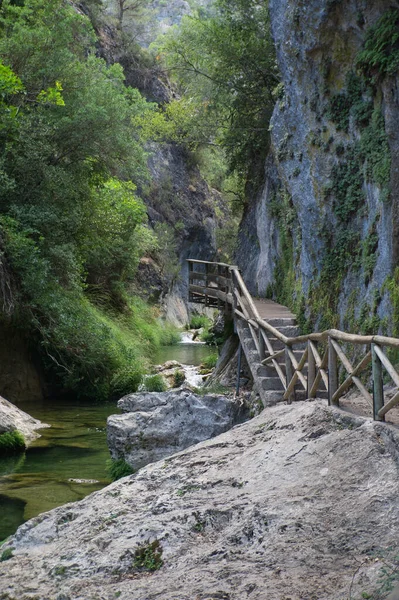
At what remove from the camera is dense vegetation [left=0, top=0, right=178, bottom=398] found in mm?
17156

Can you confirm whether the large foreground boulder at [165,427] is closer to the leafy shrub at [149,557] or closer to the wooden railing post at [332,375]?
the wooden railing post at [332,375]

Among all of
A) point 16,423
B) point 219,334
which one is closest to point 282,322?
point 16,423

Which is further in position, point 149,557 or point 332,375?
point 332,375

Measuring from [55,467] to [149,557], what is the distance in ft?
20.4

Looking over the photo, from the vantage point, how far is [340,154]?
1241 cm

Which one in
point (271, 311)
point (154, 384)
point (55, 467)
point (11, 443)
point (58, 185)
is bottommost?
point (55, 467)

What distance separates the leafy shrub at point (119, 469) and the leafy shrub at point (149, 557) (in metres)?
4.76

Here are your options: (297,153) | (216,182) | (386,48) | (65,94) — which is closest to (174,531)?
(386,48)

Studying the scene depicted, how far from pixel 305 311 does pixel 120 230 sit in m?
11.9

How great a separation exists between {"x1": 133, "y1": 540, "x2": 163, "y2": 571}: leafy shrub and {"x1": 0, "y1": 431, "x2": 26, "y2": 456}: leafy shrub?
725 centimetres

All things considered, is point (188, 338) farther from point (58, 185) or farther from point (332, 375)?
point (332, 375)

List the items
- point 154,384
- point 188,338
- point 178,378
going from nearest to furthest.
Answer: point 154,384 → point 178,378 → point 188,338

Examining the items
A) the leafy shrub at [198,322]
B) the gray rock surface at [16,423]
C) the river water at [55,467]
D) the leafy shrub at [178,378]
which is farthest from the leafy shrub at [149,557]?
the leafy shrub at [198,322]

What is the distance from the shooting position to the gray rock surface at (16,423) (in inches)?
470
